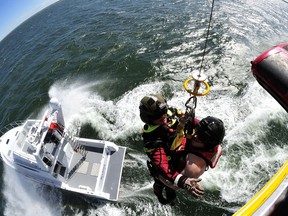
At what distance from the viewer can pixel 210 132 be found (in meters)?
3.24

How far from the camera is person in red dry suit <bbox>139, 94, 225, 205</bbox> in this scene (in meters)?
3.26

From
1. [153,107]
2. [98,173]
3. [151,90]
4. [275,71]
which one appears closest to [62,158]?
[98,173]

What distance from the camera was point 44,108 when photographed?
587 inches

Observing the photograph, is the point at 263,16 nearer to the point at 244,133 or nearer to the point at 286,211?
the point at 244,133

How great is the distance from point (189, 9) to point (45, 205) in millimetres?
20778

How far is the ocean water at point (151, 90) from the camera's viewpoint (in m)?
8.76

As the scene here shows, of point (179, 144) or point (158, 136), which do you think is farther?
point (158, 136)

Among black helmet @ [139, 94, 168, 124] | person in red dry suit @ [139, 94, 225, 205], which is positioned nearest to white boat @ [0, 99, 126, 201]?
person in red dry suit @ [139, 94, 225, 205]

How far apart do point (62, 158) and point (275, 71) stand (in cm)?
780

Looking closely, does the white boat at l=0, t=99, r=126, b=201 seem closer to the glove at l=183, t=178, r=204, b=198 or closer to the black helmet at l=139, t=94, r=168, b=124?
the black helmet at l=139, t=94, r=168, b=124

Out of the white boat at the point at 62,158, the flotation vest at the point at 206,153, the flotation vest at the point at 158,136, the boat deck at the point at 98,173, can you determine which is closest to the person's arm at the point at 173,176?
the flotation vest at the point at 158,136

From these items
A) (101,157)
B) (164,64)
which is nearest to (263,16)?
(164,64)

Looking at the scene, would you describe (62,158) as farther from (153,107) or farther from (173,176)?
(173,176)

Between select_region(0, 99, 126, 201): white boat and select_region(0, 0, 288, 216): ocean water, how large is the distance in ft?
2.60
